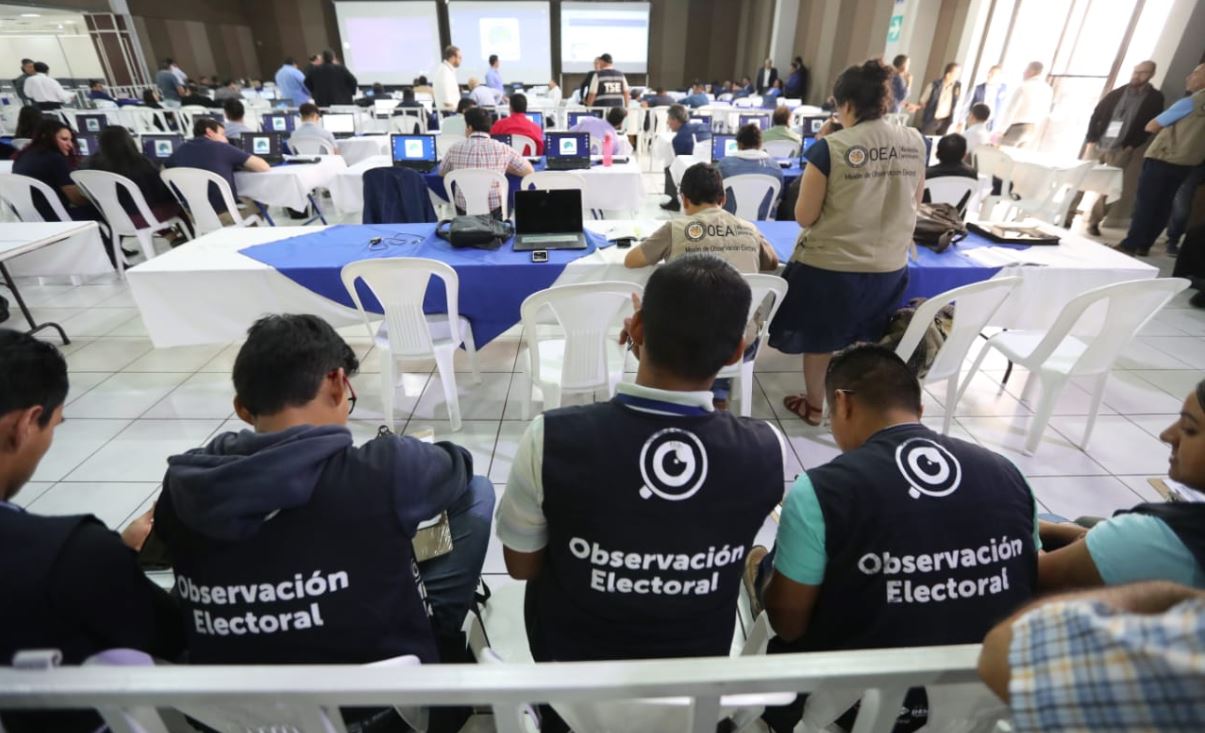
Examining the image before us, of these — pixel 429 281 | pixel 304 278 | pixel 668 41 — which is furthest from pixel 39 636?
pixel 668 41

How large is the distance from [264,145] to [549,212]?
3.73m

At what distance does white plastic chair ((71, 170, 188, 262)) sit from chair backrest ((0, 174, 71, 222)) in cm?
22

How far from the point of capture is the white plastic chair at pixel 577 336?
2.04 m

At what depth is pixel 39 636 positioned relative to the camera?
0.78 m

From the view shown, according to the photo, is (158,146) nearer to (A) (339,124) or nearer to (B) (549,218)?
(A) (339,124)

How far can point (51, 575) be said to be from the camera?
2.51 ft

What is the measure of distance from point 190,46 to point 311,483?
17.0 metres

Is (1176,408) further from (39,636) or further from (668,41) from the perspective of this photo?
(668,41)

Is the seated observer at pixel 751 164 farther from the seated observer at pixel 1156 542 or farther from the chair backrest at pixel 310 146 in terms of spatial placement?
the chair backrest at pixel 310 146

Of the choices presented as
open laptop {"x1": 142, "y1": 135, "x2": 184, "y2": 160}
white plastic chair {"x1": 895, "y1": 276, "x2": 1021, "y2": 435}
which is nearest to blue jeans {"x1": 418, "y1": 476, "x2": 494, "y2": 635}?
white plastic chair {"x1": 895, "y1": 276, "x2": 1021, "y2": 435}

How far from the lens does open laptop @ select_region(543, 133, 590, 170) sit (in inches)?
192

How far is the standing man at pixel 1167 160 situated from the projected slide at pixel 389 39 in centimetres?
1325

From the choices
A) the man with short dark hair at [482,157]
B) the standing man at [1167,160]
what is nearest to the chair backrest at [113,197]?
the man with short dark hair at [482,157]

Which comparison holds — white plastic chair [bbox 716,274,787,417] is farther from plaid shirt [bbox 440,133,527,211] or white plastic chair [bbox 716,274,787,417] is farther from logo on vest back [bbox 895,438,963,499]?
plaid shirt [bbox 440,133,527,211]
